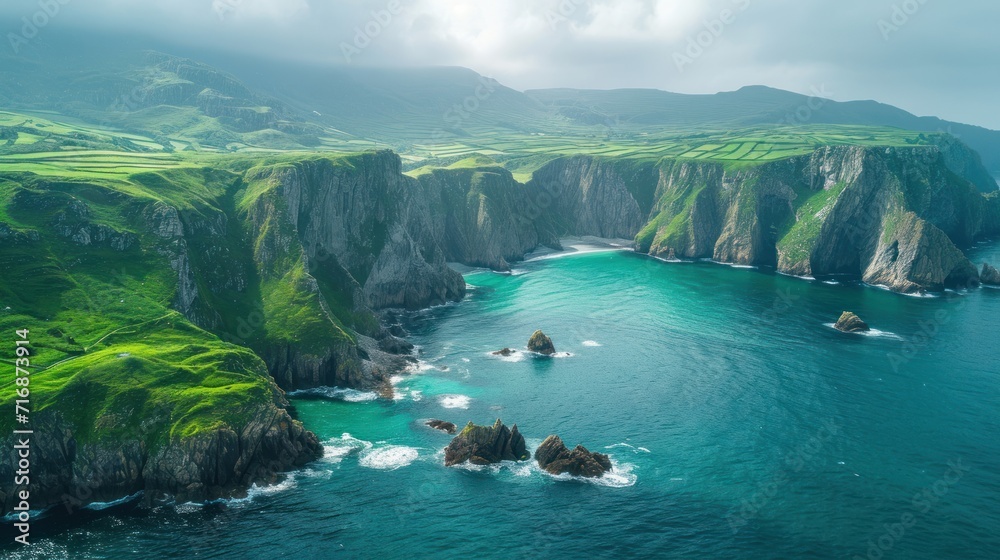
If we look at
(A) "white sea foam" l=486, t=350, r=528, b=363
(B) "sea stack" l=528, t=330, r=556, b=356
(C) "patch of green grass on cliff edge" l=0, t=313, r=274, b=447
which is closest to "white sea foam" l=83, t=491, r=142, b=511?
(C) "patch of green grass on cliff edge" l=0, t=313, r=274, b=447

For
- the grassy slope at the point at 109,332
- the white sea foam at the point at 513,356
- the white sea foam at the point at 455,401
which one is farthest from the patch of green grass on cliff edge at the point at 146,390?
the white sea foam at the point at 513,356

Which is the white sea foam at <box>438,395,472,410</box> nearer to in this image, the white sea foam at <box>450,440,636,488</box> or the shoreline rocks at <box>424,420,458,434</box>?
the shoreline rocks at <box>424,420,458,434</box>

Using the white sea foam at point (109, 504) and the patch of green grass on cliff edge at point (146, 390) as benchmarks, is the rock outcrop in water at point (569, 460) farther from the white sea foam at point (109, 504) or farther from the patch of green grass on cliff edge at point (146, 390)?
the white sea foam at point (109, 504)

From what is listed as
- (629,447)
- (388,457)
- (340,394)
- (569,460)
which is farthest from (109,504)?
(629,447)

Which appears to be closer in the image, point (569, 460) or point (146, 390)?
point (569, 460)

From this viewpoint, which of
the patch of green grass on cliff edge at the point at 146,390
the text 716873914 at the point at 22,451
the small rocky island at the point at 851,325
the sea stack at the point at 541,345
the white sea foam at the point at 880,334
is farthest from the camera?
the small rocky island at the point at 851,325

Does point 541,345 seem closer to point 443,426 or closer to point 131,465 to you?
point 443,426
